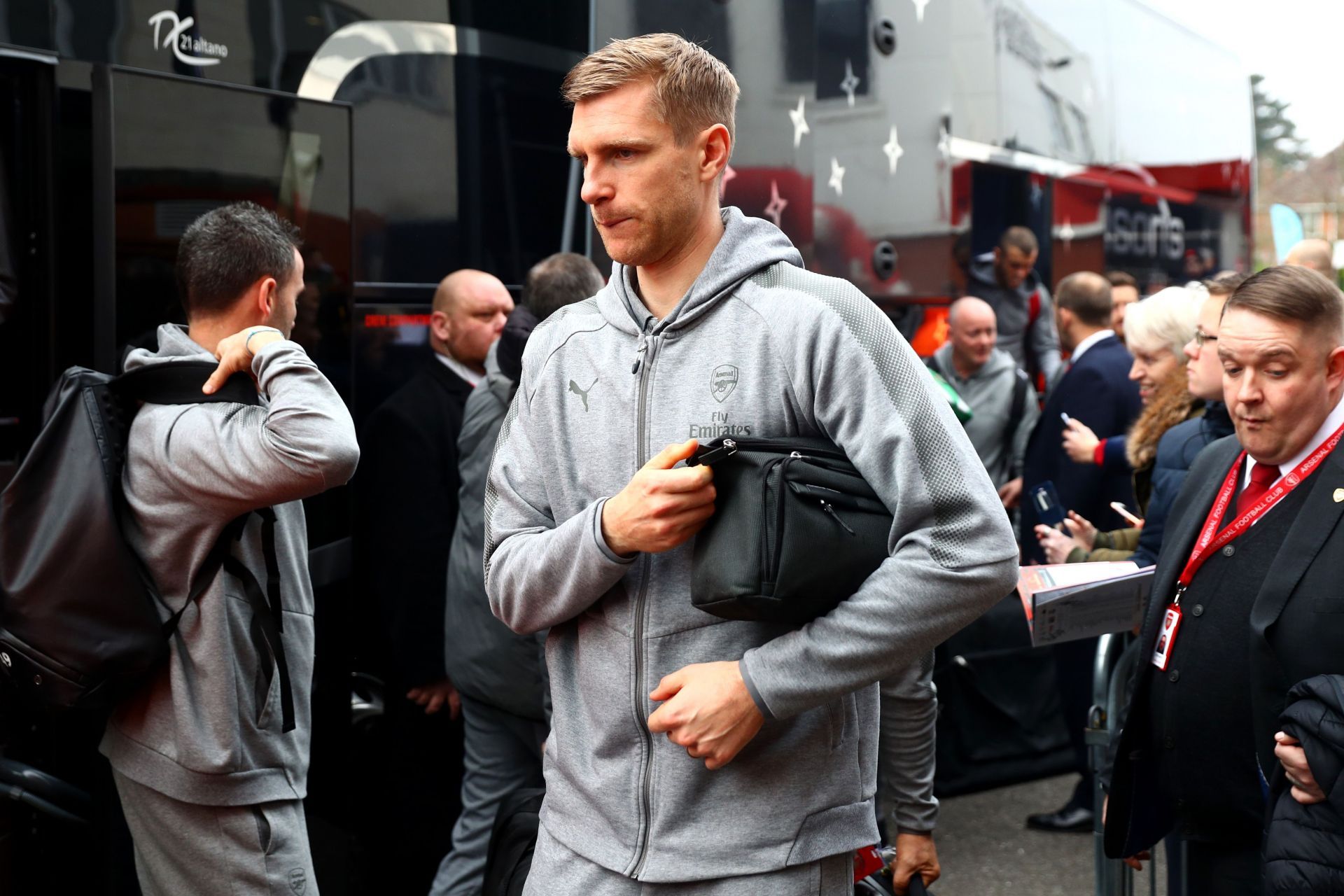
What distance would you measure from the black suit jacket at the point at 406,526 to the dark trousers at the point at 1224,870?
2.32m

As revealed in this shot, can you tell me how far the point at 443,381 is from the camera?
459 cm

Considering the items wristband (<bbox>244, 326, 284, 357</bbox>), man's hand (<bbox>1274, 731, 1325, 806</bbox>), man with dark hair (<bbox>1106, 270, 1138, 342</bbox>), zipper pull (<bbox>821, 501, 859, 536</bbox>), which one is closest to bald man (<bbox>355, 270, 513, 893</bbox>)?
wristband (<bbox>244, 326, 284, 357</bbox>)

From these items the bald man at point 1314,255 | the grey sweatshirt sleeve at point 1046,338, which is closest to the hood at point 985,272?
the grey sweatshirt sleeve at point 1046,338

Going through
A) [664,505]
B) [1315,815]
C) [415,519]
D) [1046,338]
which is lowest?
[1315,815]

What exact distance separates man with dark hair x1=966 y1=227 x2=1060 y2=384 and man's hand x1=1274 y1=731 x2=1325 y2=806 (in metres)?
4.83

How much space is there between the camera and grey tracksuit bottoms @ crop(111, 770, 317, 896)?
2918 millimetres

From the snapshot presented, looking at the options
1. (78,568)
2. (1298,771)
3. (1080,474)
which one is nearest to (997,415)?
(1080,474)

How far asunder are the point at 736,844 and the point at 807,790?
0.12 meters

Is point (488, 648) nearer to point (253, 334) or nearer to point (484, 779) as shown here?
point (484, 779)

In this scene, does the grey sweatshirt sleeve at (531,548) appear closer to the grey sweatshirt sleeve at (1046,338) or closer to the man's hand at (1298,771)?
the man's hand at (1298,771)

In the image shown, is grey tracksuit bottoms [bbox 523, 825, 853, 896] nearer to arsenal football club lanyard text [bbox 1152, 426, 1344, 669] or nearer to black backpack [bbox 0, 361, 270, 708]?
black backpack [bbox 0, 361, 270, 708]

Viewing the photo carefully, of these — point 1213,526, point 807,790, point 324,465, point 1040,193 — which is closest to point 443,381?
point 324,465

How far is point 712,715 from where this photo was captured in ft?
6.20

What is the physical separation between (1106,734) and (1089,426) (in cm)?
233
